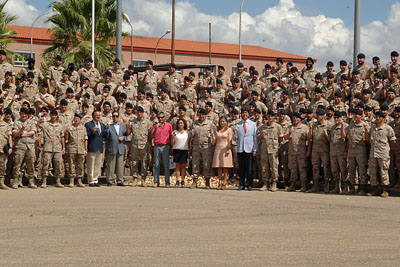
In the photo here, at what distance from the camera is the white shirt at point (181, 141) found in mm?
16547

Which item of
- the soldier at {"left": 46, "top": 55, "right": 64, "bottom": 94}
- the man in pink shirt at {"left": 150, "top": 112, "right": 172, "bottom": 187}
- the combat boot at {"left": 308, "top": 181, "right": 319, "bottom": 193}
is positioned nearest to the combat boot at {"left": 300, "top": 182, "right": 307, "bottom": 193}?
the combat boot at {"left": 308, "top": 181, "right": 319, "bottom": 193}

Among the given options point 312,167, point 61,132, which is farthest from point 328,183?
point 61,132

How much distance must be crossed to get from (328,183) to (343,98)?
9.88 ft

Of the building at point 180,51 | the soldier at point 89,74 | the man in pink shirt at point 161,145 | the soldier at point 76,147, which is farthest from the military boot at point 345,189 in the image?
the building at point 180,51

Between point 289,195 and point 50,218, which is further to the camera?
point 289,195

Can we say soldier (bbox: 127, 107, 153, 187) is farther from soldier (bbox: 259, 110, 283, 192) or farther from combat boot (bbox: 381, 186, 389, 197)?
combat boot (bbox: 381, 186, 389, 197)

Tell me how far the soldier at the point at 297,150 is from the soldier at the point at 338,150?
76 centimetres

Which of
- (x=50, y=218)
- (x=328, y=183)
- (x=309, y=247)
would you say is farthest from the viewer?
(x=328, y=183)

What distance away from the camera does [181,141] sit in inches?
652

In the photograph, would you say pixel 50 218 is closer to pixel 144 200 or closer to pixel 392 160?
pixel 144 200

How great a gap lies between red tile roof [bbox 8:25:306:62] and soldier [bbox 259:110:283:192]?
41470 millimetres

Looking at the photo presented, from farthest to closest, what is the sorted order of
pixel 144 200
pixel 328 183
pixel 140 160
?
pixel 140 160 → pixel 328 183 → pixel 144 200

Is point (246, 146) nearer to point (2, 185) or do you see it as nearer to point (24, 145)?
point (24, 145)

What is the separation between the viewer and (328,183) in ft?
51.9
